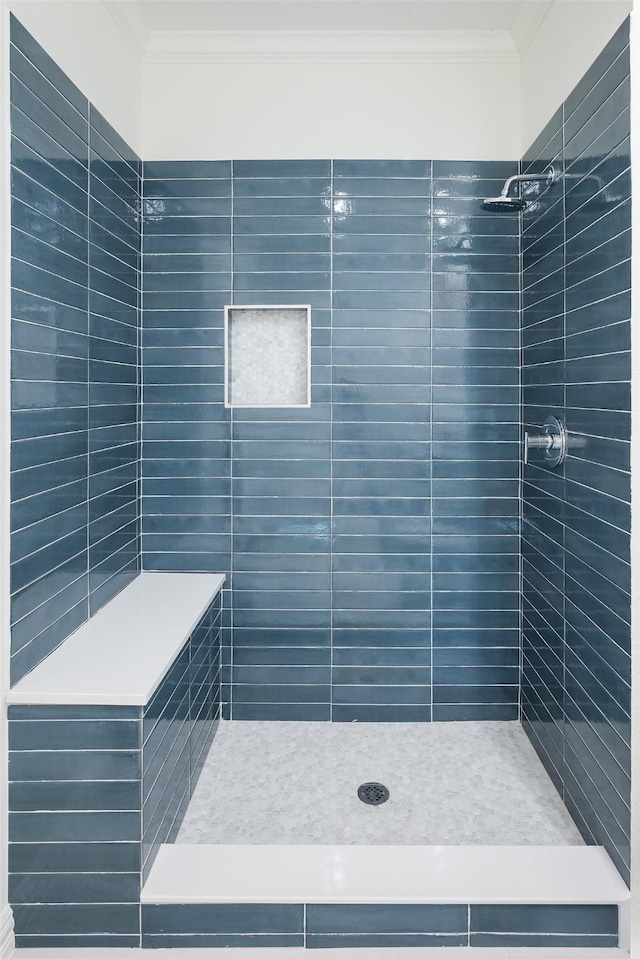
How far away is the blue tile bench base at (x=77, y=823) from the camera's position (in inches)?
65.1

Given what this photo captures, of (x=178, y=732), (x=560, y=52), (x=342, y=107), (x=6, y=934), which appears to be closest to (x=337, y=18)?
(x=342, y=107)

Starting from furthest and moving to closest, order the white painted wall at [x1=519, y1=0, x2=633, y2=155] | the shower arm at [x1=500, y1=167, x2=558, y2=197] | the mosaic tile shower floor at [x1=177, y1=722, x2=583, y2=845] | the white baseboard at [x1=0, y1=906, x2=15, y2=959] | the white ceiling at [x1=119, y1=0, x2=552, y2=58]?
the white ceiling at [x1=119, y1=0, x2=552, y2=58], the shower arm at [x1=500, y1=167, x2=558, y2=197], the mosaic tile shower floor at [x1=177, y1=722, x2=583, y2=845], the white painted wall at [x1=519, y1=0, x2=633, y2=155], the white baseboard at [x1=0, y1=906, x2=15, y2=959]

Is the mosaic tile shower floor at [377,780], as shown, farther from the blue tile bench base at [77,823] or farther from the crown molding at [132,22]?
the crown molding at [132,22]

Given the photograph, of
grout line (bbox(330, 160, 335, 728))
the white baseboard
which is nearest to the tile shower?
grout line (bbox(330, 160, 335, 728))

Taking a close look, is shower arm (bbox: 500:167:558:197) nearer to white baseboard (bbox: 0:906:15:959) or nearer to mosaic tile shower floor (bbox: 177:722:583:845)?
mosaic tile shower floor (bbox: 177:722:583:845)

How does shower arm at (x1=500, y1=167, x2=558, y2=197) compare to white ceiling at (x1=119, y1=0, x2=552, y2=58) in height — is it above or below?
below

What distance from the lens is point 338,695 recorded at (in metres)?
2.80

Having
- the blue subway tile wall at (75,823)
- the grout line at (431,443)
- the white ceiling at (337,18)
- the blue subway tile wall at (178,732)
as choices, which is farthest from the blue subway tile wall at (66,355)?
the grout line at (431,443)

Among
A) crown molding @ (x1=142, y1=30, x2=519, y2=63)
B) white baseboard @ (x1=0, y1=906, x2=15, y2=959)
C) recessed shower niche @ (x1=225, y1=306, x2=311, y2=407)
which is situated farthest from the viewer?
recessed shower niche @ (x1=225, y1=306, x2=311, y2=407)

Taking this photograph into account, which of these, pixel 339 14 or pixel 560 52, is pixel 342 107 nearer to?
pixel 339 14

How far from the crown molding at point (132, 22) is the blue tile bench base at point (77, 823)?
92.9 inches

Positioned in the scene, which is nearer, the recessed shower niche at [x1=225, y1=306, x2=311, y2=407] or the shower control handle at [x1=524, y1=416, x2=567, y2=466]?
the shower control handle at [x1=524, y1=416, x2=567, y2=466]

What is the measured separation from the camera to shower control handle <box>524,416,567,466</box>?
217 cm

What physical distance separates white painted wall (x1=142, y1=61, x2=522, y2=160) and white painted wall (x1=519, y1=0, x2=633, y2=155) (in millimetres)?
147
